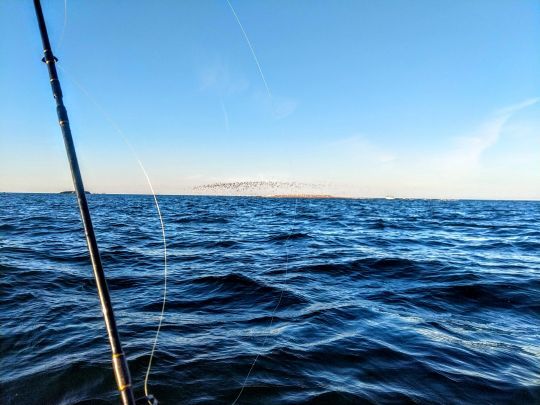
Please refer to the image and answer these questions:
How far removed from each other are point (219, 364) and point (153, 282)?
15.8 feet

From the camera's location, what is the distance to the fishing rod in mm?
1956

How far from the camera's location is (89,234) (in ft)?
7.22

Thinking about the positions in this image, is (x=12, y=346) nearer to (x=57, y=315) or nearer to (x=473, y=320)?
(x=57, y=315)

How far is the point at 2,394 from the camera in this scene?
3.67 meters

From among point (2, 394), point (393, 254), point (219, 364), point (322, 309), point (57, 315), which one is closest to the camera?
point (2, 394)

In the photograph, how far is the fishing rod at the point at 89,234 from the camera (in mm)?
1956

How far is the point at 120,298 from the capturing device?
728 centimetres

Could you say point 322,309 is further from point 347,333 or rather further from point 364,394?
Answer: point 364,394

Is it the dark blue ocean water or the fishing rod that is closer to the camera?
the fishing rod

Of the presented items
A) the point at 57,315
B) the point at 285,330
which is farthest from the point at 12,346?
the point at 285,330

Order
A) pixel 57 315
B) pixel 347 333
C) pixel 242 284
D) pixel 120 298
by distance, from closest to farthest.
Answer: pixel 347 333
pixel 57 315
pixel 120 298
pixel 242 284

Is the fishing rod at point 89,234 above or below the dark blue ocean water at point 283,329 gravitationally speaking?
above

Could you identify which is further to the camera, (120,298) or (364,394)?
(120,298)

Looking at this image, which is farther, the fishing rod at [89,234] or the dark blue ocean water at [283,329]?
the dark blue ocean water at [283,329]
